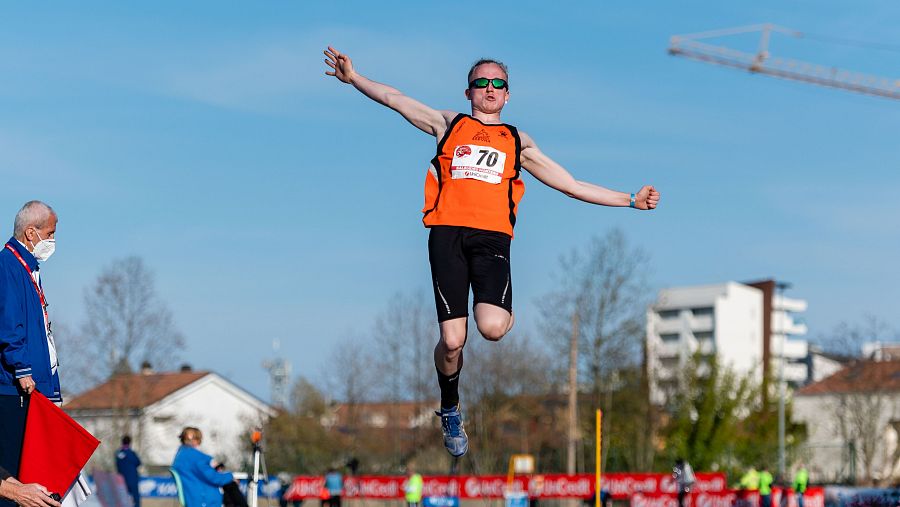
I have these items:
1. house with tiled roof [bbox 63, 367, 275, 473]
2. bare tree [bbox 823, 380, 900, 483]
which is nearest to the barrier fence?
house with tiled roof [bbox 63, 367, 275, 473]

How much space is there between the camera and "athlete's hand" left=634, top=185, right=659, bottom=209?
8.14 m

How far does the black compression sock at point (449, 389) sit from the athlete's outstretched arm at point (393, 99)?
1560 mm

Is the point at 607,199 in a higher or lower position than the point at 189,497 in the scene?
higher

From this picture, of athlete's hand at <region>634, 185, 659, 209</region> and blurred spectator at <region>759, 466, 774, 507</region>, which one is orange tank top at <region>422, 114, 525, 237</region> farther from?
blurred spectator at <region>759, 466, 774, 507</region>

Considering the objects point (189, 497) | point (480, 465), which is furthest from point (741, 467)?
point (189, 497)

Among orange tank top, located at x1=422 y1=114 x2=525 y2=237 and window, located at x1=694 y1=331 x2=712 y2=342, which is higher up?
window, located at x1=694 y1=331 x2=712 y2=342

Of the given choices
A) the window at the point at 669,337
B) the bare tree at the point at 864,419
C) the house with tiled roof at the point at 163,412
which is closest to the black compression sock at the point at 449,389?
the house with tiled roof at the point at 163,412

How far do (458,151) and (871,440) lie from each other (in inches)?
2290

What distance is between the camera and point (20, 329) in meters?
7.94

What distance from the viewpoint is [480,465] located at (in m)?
60.8

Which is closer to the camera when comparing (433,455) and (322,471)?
(322,471)

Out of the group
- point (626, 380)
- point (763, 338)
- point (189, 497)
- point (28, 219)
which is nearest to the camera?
point (28, 219)

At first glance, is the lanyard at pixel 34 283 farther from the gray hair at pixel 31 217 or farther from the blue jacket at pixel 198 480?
the blue jacket at pixel 198 480

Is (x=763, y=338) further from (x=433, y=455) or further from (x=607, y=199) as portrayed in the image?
(x=607, y=199)
